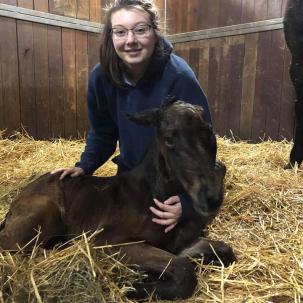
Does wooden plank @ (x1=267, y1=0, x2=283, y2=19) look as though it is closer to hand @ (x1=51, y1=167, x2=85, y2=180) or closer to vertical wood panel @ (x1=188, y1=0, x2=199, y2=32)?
vertical wood panel @ (x1=188, y1=0, x2=199, y2=32)

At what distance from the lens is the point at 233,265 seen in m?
2.32

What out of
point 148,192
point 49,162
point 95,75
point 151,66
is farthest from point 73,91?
point 148,192

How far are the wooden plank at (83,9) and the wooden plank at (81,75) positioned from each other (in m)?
0.26

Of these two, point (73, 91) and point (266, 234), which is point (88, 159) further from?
point (73, 91)

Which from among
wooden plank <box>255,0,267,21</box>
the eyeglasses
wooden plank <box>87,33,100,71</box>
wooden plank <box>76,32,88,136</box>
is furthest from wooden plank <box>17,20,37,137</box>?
the eyeglasses

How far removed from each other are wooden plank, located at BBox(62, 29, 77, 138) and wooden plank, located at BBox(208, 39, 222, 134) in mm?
2151

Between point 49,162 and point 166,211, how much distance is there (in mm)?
2761

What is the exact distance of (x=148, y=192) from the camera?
7.93 ft

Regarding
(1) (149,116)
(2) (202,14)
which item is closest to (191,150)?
(1) (149,116)

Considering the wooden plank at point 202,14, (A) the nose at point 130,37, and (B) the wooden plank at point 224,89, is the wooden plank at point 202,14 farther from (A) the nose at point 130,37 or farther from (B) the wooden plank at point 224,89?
(A) the nose at point 130,37

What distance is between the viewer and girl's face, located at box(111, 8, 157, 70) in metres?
2.53

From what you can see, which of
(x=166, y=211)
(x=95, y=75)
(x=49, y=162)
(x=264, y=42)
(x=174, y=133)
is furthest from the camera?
(x=264, y=42)

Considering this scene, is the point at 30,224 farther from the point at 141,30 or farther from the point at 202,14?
the point at 202,14

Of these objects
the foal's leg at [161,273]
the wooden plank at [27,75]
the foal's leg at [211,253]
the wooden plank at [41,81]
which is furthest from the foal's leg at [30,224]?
the wooden plank at [41,81]
